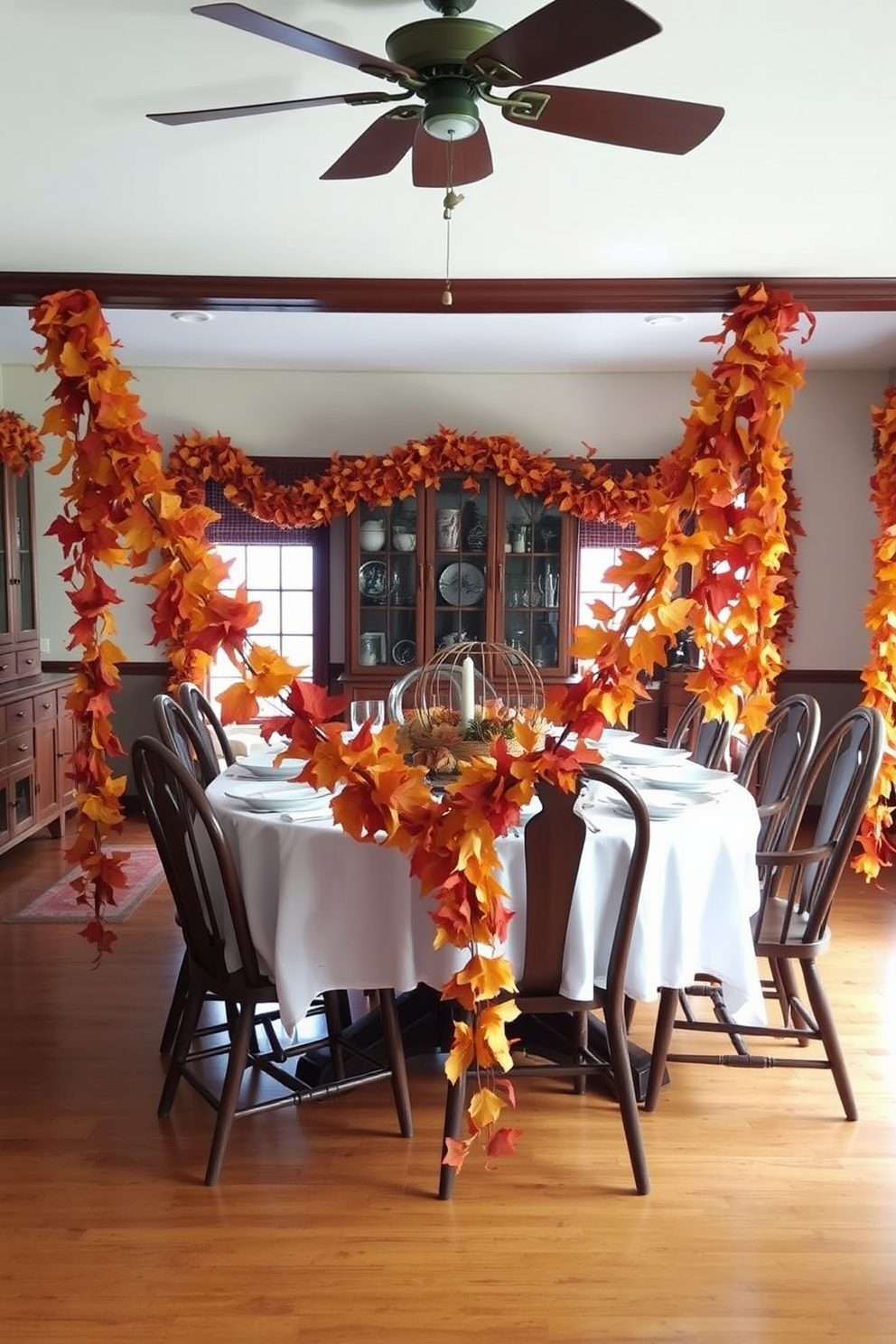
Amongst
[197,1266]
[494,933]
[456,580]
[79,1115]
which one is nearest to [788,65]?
[494,933]

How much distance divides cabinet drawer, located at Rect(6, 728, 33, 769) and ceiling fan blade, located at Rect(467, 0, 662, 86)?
3.61 metres

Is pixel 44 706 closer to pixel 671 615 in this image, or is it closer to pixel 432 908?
pixel 432 908

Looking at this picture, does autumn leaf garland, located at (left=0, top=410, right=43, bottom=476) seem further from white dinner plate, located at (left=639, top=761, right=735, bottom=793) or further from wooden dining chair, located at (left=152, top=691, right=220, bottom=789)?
white dinner plate, located at (left=639, top=761, right=735, bottom=793)

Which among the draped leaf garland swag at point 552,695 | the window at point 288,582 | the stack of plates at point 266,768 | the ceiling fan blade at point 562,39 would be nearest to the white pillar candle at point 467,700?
the draped leaf garland swag at point 552,695

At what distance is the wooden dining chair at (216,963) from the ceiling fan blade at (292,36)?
1347 millimetres

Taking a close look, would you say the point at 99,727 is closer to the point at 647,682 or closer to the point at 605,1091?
the point at 605,1091

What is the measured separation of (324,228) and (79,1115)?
2514mm

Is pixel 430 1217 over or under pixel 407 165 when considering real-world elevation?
under

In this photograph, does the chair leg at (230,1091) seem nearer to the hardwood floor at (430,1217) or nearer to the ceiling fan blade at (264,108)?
the hardwood floor at (430,1217)

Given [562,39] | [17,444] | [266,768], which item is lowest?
[266,768]

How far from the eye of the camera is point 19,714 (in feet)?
15.2

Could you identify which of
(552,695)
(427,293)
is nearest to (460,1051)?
(552,695)

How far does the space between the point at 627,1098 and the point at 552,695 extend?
36.5 inches

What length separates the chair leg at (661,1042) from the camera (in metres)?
2.51
